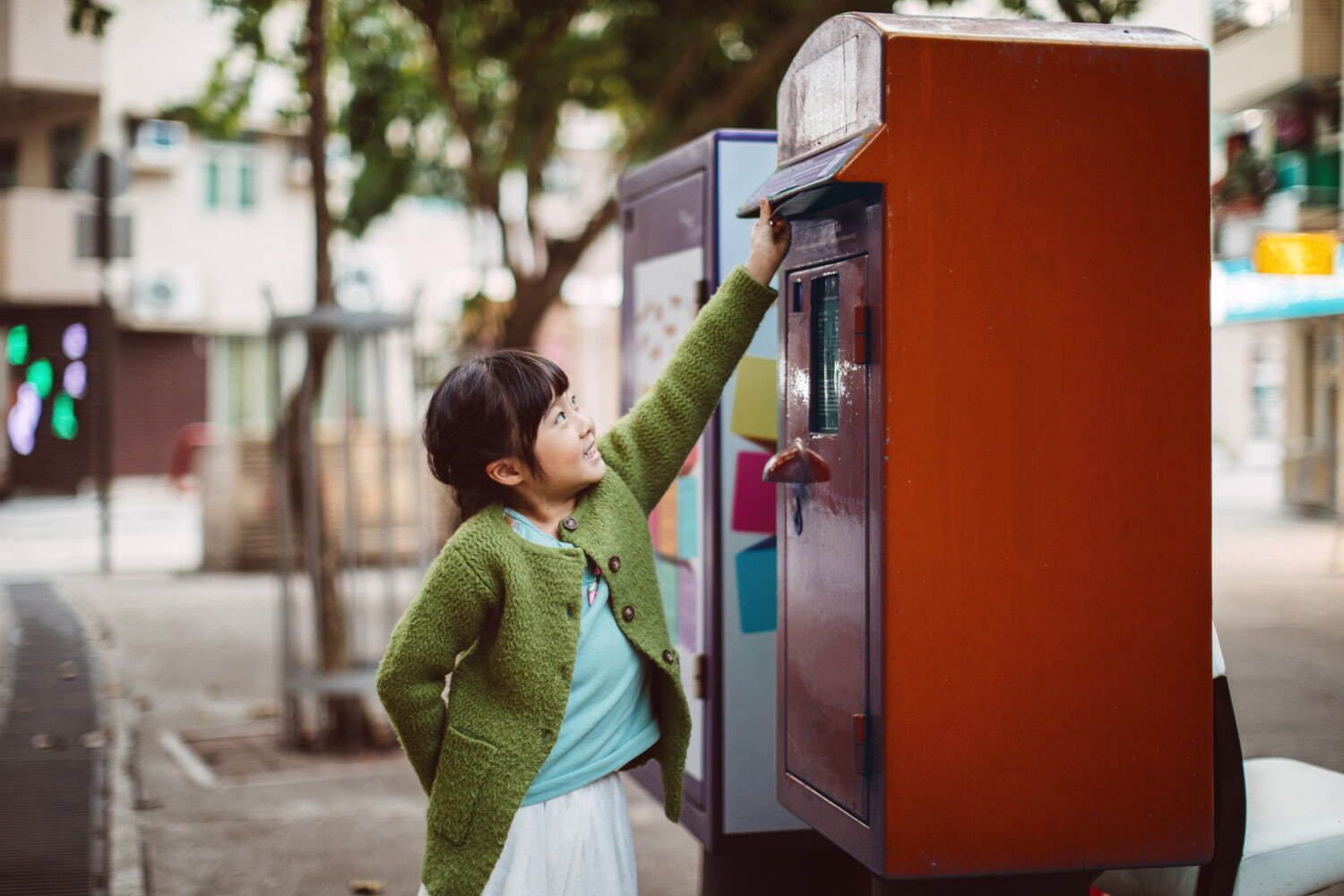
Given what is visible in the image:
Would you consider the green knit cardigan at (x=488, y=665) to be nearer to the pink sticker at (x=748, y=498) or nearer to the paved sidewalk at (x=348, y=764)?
the pink sticker at (x=748, y=498)

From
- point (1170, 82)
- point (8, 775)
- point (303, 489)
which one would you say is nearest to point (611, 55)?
point (303, 489)

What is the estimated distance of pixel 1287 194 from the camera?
812 cm

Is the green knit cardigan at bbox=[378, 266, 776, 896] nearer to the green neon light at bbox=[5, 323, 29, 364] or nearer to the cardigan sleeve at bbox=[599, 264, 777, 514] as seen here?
the cardigan sleeve at bbox=[599, 264, 777, 514]

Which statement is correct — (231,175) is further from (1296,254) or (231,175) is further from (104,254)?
(1296,254)

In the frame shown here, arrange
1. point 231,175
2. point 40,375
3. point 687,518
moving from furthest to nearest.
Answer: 1. point 231,175
2. point 40,375
3. point 687,518


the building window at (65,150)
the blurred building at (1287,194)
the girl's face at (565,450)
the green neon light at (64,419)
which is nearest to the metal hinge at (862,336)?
the girl's face at (565,450)

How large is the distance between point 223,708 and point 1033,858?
19.2ft

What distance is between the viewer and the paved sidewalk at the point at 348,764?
405 centimetres

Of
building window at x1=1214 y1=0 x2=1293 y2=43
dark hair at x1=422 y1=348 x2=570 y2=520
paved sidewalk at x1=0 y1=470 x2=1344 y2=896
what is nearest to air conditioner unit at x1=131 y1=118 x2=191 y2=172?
paved sidewalk at x1=0 y1=470 x2=1344 y2=896

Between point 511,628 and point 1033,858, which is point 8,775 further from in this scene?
point 1033,858

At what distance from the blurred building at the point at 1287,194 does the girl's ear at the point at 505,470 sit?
3464 mm

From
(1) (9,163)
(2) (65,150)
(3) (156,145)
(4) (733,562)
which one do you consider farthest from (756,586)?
(3) (156,145)

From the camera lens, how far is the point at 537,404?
2.41 metres

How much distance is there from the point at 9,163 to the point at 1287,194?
19.5 metres
